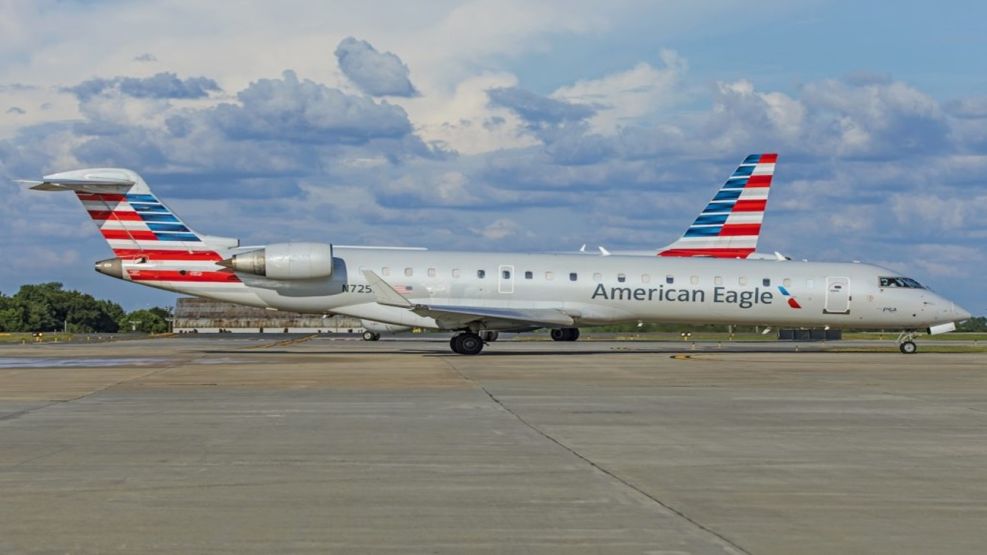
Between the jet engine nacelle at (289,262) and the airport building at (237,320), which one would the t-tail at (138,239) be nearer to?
the jet engine nacelle at (289,262)

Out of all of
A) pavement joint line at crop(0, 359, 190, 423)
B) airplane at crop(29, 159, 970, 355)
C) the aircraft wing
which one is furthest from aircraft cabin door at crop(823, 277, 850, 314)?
pavement joint line at crop(0, 359, 190, 423)

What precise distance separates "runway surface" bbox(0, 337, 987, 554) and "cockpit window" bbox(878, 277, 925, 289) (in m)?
15.6

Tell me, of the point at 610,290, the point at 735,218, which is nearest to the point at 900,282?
the point at 610,290

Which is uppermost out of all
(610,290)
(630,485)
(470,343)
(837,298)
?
(610,290)

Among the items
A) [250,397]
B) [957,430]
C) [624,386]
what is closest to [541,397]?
[624,386]

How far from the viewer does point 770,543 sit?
7.80 metres

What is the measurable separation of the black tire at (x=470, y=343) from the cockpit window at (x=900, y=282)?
44.6ft

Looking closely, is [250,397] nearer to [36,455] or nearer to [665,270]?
[36,455]

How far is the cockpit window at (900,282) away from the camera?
38.7m

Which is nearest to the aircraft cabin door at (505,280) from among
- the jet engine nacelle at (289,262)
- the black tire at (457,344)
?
the black tire at (457,344)

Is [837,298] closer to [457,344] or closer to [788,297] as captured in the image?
[788,297]

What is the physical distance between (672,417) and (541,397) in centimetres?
366

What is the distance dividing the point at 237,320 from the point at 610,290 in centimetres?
6918

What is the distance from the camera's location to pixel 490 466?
1140cm
